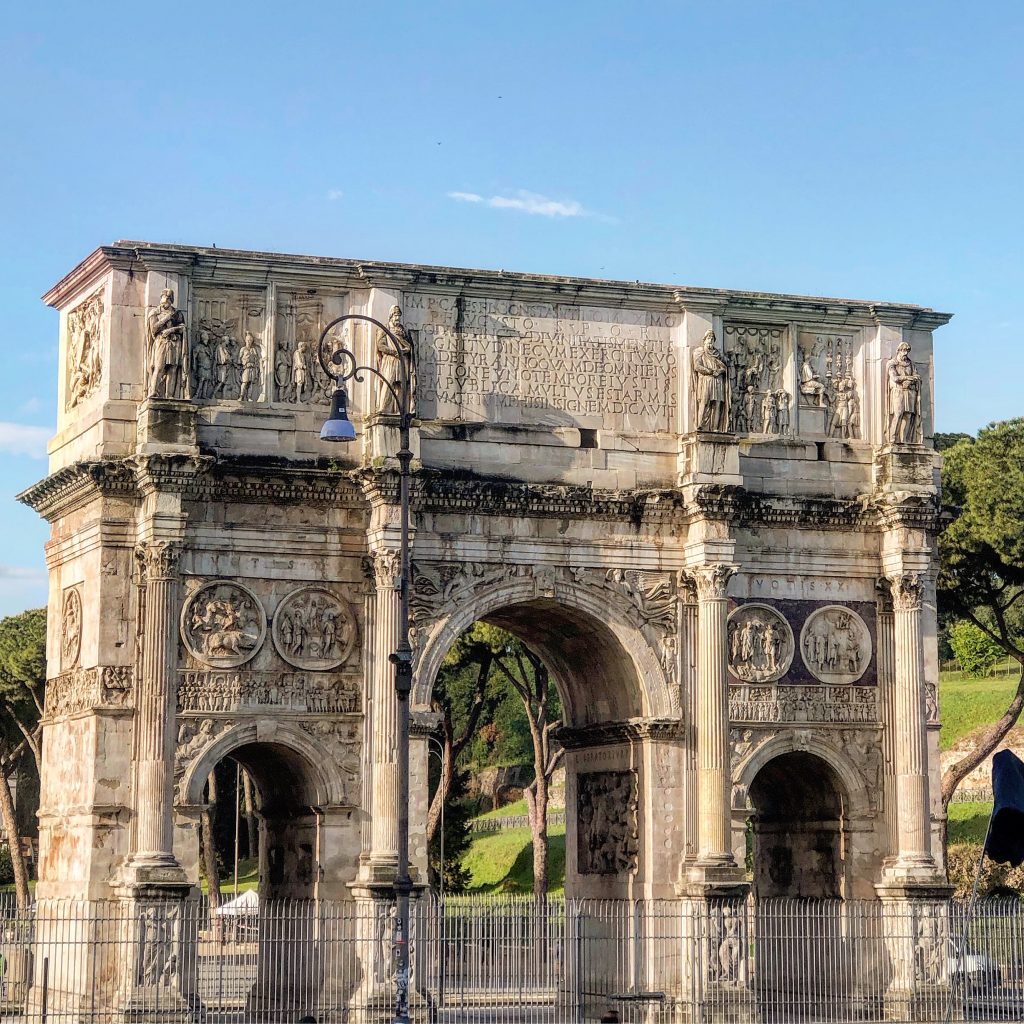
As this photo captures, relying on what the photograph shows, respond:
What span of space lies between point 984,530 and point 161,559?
2299 centimetres

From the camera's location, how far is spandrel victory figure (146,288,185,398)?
3078 cm

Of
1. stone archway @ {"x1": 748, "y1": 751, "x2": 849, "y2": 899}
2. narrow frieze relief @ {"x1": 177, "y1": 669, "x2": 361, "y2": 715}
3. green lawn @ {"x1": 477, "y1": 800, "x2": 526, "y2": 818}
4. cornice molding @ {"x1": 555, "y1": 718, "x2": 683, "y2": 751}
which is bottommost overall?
stone archway @ {"x1": 748, "y1": 751, "x2": 849, "y2": 899}

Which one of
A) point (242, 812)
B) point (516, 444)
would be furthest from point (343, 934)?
point (242, 812)

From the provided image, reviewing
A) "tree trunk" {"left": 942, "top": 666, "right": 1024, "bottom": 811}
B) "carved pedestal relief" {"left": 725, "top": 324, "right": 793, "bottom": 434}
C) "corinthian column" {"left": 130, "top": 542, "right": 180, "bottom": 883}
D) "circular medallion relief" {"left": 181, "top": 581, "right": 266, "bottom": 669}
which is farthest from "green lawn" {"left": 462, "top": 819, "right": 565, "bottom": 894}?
"corinthian column" {"left": 130, "top": 542, "right": 180, "bottom": 883}

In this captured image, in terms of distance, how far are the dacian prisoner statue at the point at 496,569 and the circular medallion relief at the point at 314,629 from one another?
4 centimetres

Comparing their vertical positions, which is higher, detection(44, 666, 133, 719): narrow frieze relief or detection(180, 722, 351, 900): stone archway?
detection(44, 666, 133, 719): narrow frieze relief

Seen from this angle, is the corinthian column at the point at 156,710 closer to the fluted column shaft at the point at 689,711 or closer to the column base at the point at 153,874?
the column base at the point at 153,874

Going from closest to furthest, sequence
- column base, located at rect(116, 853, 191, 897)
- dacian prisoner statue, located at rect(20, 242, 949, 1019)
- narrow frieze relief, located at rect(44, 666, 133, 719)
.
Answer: column base, located at rect(116, 853, 191, 897), narrow frieze relief, located at rect(44, 666, 133, 719), dacian prisoner statue, located at rect(20, 242, 949, 1019)

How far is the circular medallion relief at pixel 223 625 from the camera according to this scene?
31141 mm

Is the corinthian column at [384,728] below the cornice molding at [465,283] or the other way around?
below

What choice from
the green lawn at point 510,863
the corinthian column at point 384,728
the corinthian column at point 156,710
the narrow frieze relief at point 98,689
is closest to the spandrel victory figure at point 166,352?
the corinthian column at point 156,710

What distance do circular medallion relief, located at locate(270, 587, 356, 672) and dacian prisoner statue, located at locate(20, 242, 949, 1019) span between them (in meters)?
0.04

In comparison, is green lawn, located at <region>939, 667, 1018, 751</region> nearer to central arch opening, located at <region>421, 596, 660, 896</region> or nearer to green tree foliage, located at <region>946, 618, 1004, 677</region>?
green tree foliage, located at <region>946, 618, 1004, 677</region>

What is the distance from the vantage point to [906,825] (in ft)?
109
